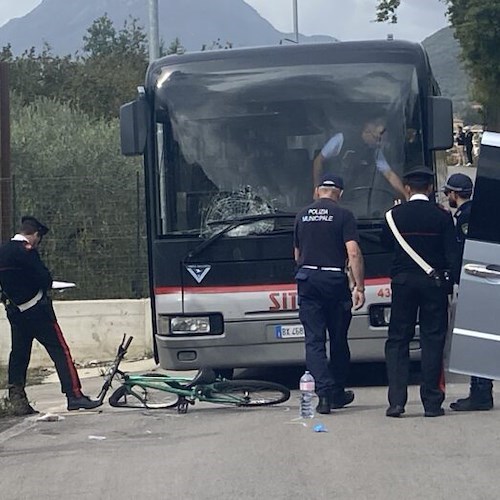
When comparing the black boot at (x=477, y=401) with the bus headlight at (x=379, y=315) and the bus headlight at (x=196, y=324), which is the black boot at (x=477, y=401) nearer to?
the bus headlight at (x=379, y=315)

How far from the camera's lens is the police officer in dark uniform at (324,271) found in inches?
394

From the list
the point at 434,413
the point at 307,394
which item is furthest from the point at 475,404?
the point at 307,394

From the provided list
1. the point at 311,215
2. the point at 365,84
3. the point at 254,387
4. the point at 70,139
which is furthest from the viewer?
the point at 70,139

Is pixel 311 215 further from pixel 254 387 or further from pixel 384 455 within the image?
pixel 384 455

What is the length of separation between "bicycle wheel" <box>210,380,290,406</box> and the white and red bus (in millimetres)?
569

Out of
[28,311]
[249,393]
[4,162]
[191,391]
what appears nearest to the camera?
[191,391]

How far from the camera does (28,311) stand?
11180mm

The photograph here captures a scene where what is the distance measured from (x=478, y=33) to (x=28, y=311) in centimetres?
3474

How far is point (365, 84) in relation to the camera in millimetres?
11453

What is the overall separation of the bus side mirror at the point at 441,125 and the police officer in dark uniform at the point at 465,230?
0.84 metres

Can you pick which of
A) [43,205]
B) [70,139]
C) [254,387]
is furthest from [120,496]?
[70,139]

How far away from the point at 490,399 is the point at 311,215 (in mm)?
2090

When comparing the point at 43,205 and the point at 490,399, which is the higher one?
the point at 43,205

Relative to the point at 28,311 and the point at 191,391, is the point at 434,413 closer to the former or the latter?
the point at 191,391
